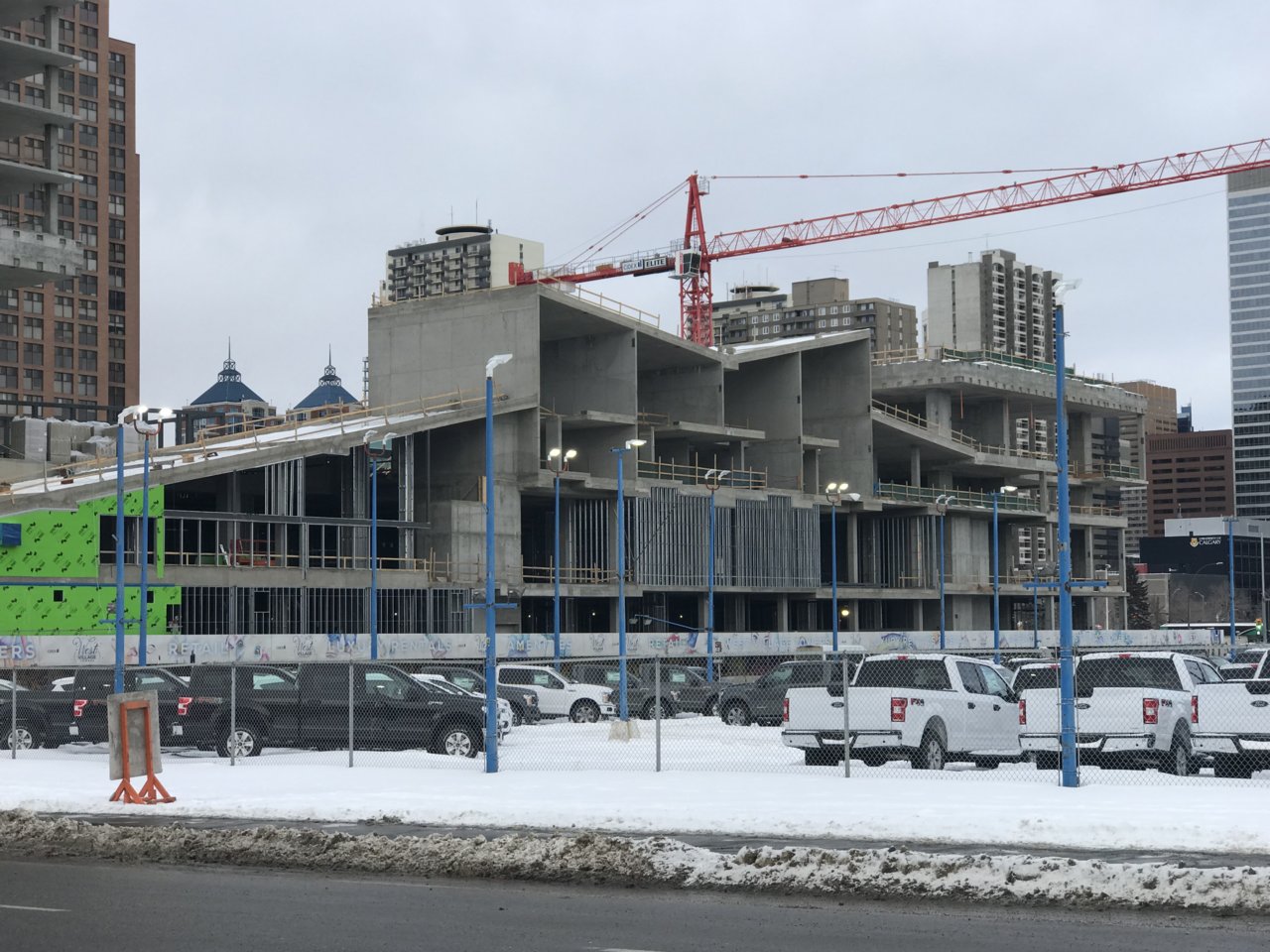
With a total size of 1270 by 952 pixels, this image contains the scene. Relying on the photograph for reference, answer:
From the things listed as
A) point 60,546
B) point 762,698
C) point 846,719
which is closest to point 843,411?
point 60,546

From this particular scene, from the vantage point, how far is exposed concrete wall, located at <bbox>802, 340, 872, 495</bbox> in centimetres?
9769

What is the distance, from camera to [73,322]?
16162 cm

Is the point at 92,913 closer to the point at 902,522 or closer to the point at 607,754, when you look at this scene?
the point at 607,754

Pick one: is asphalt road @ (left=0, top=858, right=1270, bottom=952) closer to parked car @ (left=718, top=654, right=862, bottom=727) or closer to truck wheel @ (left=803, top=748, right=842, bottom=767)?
truck wheel @ (left=803, top=748, right=842, bottom=767)

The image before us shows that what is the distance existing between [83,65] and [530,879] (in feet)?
521

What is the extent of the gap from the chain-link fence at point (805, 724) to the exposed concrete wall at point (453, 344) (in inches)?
1711

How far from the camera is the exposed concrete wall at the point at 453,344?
77500 millimetres

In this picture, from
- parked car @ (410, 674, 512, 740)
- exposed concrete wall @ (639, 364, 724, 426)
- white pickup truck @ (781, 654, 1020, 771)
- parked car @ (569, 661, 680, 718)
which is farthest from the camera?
exposed concrete wall @ (639, 364, 724, 426)

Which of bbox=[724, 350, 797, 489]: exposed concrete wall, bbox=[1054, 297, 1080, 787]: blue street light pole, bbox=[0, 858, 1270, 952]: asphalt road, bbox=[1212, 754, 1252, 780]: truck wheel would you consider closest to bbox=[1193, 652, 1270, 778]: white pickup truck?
bbox=[1212, 754, 1252, 780]: truck wheel

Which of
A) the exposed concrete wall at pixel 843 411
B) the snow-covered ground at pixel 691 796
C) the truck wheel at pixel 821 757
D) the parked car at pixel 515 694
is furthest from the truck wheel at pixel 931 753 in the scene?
the exposed concrete wall at pixel 843 411

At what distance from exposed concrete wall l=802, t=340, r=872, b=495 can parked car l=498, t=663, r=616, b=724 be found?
58.3 m

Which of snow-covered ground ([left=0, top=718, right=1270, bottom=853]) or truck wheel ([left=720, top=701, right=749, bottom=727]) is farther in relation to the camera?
truck wheel ([left=720, top=701, right=749, bottom=727])

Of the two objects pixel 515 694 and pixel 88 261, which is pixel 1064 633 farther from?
pixel 88 261

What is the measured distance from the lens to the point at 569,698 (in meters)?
40.2
